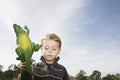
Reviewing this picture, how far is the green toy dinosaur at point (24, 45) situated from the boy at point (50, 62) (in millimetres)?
2300

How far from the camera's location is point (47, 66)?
814 centimetres

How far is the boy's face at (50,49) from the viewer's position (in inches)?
301

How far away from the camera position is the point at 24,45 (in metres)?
5.20

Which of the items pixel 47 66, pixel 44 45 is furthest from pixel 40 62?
pixel 44 45

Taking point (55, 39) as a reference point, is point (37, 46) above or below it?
below

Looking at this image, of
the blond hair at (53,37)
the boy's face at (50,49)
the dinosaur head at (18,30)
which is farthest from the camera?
the blond hair at (53,37)

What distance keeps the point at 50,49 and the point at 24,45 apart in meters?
2.54

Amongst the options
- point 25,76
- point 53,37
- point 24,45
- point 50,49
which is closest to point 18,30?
point 24,45

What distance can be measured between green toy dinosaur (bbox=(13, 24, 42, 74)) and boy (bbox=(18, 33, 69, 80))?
7.54 ft

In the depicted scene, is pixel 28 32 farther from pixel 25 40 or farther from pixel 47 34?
pixel 47 34

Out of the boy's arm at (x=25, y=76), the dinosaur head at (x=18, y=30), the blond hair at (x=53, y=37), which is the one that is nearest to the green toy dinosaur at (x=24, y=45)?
the dinosaur head at (x=18, y=30)

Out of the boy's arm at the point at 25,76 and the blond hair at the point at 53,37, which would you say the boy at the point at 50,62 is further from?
the boy's arm at the point at 25,76

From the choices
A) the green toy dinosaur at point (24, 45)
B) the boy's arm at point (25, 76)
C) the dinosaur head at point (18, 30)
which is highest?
the dinosaur head at point (18, 30)

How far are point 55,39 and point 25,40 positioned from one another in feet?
9.22
